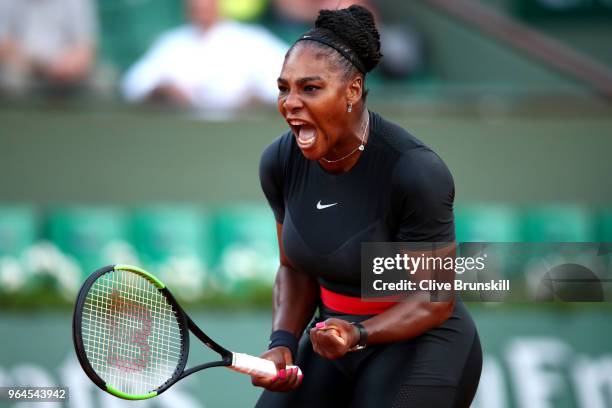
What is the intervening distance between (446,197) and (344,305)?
1.68 ft

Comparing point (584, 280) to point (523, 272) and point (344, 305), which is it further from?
point (523, 272)

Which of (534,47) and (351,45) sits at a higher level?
(534,47)

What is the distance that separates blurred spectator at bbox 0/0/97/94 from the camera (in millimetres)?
7305

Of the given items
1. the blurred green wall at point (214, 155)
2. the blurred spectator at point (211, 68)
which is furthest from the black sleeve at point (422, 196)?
the blurred spectator at point (211, 68)

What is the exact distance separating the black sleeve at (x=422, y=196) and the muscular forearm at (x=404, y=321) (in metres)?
0.21

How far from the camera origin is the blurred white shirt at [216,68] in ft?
23.9

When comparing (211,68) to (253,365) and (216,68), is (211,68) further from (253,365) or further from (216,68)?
(253,365)

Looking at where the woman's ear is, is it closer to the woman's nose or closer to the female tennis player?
the female tennis player

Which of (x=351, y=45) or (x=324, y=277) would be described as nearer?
(x=351, y=45)

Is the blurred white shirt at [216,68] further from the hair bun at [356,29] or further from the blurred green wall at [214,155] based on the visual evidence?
the hair bun at [356,29]

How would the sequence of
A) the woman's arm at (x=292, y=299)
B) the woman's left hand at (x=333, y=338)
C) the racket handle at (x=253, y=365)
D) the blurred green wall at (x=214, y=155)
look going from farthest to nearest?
the blurred green wall at (x=214, y=155) → the woman's arm at (x=292, y=299) → the racket handle at (x=253, y=365) → the woman's left hand at (x=333, y=338)

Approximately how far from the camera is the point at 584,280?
13.9 feet

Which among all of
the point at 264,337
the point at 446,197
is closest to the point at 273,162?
the point at 446,197

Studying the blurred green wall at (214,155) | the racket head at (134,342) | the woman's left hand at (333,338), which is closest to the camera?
the woman's left hand at (333,338)
